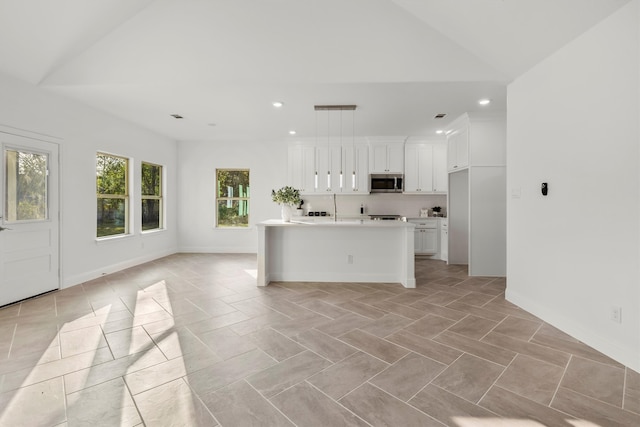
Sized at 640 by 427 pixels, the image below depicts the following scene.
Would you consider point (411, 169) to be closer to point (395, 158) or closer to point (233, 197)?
point (395, 158)

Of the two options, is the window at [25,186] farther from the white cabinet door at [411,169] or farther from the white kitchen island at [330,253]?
the white cabinet door at [411,169]

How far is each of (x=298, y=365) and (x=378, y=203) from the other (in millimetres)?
5319

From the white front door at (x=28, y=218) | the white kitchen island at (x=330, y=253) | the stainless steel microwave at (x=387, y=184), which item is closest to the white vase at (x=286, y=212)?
the white kitchen island at (x=330, y=253)

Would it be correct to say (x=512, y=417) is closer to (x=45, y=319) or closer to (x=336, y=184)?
(x=45, y=319)

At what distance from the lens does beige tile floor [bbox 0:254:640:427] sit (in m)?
1.67

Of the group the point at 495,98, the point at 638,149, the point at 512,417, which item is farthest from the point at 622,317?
the point at 495,98

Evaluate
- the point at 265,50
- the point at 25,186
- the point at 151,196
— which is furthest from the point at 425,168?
the point at 25,186

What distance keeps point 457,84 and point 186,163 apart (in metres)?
5.99

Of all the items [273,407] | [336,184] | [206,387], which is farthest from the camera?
[336,184]

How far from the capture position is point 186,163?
7.05 m

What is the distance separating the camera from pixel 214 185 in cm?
705

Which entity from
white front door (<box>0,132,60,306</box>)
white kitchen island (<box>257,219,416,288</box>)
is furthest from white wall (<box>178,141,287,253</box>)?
white front door (<box>0,132,60,306</box>)

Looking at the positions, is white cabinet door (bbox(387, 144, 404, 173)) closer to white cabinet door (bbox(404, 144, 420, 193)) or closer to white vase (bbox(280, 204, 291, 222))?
white cabinet door (bbox(404, 144, 420, 193))

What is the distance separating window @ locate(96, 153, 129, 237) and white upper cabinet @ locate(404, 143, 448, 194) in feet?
18.9
